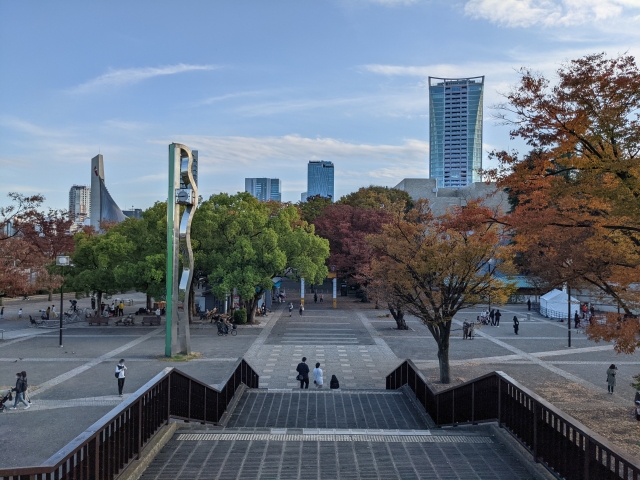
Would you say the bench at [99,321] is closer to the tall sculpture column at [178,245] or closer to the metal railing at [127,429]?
the tall sculpture column at [178,245]

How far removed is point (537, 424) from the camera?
Result: 6.30m

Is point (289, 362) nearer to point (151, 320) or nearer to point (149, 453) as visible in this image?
point (151, 320)

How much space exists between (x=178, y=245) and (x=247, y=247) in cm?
848

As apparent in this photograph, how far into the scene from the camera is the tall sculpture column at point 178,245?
20781 millimetres

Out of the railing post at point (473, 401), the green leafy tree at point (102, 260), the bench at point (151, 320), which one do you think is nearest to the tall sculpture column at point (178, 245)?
the green leafy tree at point (102, 260)

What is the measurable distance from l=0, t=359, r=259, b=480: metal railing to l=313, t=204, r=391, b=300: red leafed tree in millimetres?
33255

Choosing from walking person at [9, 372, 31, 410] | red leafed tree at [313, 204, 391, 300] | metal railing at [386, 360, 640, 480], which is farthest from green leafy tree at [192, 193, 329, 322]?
metal railing at [386, 360, 640, 480]

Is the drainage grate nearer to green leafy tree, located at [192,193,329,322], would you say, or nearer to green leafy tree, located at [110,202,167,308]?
green leafy tree, located at [192,193,329,322]

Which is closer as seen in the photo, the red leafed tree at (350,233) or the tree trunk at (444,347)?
the tree trunk at (444,347)

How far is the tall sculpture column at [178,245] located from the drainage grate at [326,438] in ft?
45.1

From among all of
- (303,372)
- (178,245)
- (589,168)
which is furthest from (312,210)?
(589,168)

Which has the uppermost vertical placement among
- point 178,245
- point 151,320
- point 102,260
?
point 178,245

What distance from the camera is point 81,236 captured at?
32.9 metres

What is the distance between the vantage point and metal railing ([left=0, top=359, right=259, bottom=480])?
4223 millimetres
